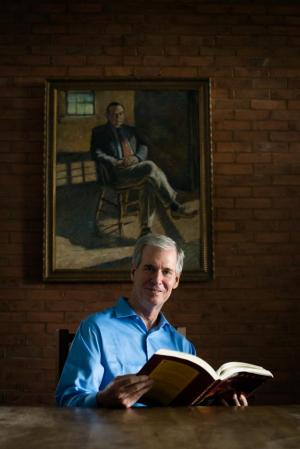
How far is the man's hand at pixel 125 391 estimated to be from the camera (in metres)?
1.94

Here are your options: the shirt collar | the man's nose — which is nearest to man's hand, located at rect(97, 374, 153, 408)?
the shirt collar

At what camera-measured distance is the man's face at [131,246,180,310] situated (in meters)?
2.70

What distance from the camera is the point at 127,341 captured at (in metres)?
2.53

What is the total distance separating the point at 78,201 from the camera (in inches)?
189

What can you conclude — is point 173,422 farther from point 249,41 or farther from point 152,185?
point 249,41

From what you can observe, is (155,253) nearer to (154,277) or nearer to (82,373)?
(154,277)

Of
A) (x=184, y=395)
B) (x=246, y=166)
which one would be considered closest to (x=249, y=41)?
(x=246, y=166)

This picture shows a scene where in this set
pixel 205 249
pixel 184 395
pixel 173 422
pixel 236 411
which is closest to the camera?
pixel 173 422

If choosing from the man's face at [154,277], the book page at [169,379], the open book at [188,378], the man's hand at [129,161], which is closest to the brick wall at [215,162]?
the man's hand at [129,161]

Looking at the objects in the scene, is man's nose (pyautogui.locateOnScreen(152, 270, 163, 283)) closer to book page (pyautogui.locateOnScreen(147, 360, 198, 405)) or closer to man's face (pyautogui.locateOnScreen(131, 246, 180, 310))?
man's face (pyautogui.locateOnScreen(131, 246, 180, 310))

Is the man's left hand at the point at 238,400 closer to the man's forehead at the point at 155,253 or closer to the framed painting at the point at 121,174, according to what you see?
the man's forehead at the point at 155,253

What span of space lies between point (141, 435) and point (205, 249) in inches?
130

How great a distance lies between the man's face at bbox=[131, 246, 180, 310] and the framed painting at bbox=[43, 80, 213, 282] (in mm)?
1938

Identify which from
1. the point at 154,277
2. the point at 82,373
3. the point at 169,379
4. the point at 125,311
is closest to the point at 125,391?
the point at 169,379
